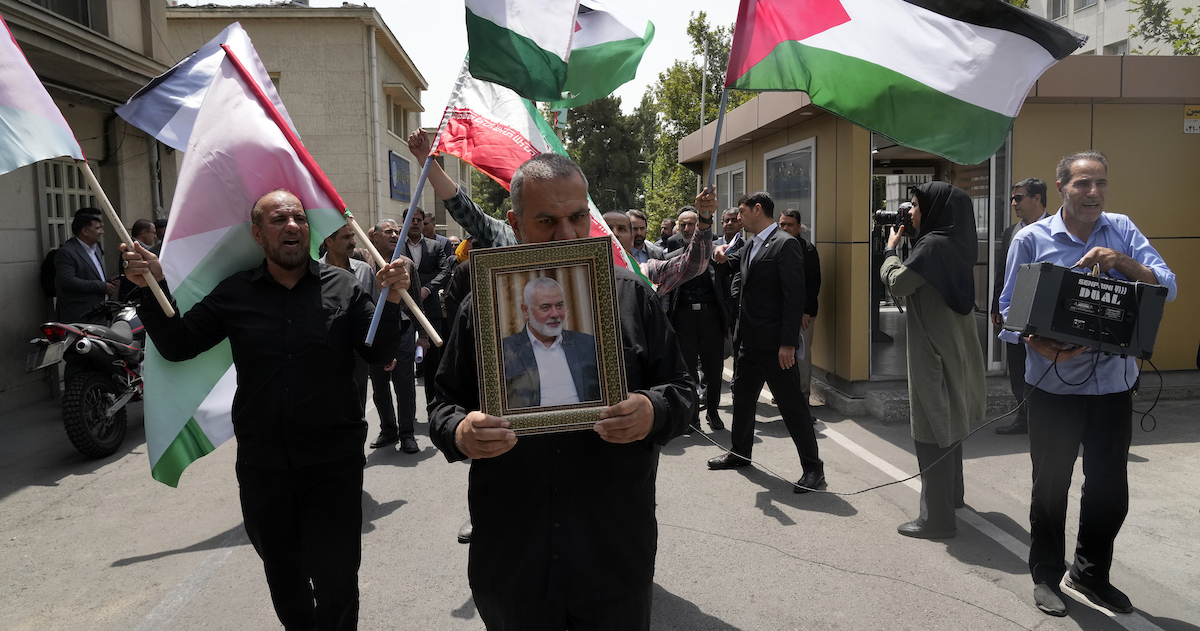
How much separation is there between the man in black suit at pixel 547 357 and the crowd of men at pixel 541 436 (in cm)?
1

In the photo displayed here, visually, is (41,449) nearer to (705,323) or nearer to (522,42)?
(705,323)

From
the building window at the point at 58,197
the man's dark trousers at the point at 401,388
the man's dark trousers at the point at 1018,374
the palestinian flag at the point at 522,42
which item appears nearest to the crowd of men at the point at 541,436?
the palestinian flag at the point at 522,42

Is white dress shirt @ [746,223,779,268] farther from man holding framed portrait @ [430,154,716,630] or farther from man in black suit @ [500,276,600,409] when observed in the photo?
man in black suit @ [500,276,600,409]

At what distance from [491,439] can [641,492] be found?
0.54 m

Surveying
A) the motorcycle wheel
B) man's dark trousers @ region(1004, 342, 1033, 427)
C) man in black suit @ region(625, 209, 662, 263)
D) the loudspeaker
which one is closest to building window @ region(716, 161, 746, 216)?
man in black suit @ region(625, 209, 662, 263)

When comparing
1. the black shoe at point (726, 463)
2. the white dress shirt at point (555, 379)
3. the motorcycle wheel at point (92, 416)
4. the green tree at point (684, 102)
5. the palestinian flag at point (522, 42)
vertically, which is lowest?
the black shoe at point (726, 463)

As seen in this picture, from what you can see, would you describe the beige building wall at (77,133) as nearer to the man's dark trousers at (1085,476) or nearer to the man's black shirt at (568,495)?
the man's black shirt at (568,495)

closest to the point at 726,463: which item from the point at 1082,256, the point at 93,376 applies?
the point at 1082,256

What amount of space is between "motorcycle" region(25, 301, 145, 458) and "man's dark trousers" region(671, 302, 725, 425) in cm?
530

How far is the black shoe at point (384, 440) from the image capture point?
7.41 metres

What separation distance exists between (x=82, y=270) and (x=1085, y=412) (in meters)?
9.80

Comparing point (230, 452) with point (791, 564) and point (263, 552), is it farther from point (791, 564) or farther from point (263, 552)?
point (791, 564)

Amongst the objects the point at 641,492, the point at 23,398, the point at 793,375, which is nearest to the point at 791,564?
the point at 793,375

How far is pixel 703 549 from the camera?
478cm
